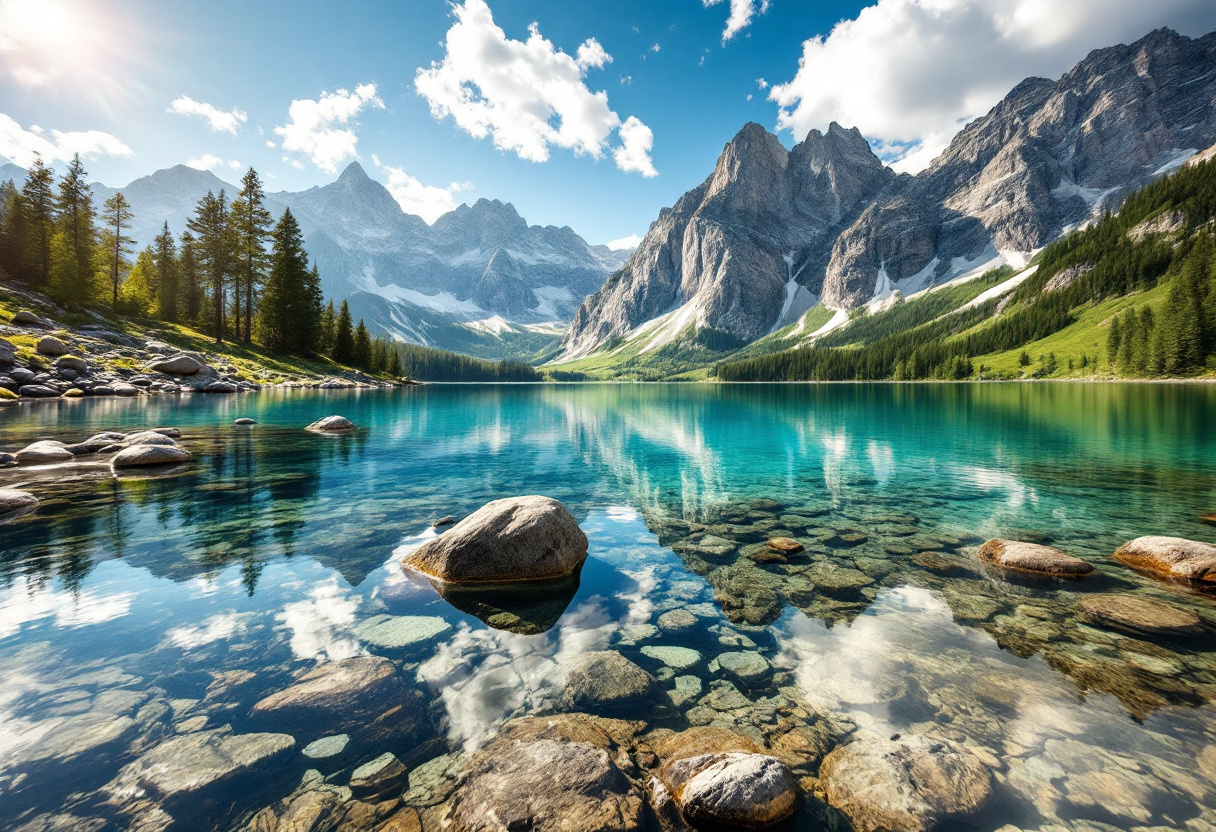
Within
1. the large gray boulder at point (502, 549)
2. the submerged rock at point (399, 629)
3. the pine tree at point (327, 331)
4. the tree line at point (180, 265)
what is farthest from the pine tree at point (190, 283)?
the submerged rock at point (399, 629)

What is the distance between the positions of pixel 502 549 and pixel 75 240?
359 ft

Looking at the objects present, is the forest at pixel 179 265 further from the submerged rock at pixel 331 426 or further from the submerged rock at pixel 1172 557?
the submerged rock at pixel 1172 557

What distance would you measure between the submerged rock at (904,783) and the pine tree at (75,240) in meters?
112

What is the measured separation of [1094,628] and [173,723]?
57.7ft

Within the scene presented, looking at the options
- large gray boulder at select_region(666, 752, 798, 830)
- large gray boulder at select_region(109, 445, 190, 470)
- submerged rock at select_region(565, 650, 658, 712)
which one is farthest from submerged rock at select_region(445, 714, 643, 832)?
large gray boulder at select_region(109, 445, 190, 470)

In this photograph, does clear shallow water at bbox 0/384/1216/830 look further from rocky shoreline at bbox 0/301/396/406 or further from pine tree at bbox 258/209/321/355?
pine tree at bbox 258/209/321/355

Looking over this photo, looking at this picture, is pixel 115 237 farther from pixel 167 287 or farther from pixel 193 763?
pixel 193 763

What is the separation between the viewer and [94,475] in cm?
2247

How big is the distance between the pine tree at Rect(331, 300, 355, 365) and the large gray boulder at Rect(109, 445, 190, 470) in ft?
323

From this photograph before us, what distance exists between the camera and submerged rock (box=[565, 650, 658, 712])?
826 cm

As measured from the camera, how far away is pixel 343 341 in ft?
377

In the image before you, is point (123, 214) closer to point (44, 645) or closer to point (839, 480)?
point (44, 645)

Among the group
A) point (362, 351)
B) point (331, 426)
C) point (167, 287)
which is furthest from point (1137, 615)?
point (362, 351)

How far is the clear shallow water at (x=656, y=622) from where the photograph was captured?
22.5ft
